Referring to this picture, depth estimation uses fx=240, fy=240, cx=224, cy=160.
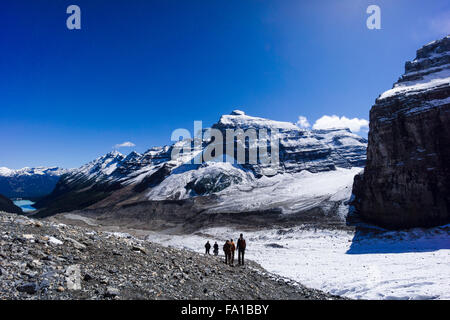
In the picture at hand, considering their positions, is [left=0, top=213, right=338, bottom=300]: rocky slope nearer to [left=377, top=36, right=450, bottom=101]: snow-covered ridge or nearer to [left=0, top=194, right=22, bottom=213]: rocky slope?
[left=377, top=36, right=450, bottom=101]: snow-covered ridge

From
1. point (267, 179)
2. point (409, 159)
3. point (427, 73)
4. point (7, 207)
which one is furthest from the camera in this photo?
point (267, 179)

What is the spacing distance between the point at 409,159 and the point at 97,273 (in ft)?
184

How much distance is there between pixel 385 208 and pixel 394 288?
137ft

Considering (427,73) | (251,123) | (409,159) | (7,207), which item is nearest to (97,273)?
(409,159)

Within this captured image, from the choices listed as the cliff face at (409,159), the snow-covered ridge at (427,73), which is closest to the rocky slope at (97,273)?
the cliff face at (409,159)

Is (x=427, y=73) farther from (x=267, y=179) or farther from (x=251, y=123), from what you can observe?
(x=251, y=123)

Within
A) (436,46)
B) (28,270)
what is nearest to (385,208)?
(28,270)

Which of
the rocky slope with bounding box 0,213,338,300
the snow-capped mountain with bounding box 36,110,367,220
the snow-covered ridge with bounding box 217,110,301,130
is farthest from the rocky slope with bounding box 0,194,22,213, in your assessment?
the snow-covered ridge with bounding box 217,110,301,130

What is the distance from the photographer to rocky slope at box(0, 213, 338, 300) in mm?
7016

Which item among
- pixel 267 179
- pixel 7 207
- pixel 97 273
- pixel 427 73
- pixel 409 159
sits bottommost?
pixel 7 207

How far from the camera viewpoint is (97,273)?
8586 millimetres

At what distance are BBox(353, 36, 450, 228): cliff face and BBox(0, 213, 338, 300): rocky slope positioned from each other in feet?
140

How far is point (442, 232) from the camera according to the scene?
119 ft

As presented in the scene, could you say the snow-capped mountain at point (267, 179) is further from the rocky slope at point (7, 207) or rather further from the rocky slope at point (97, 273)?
the rocky slope at point (97, 273)
